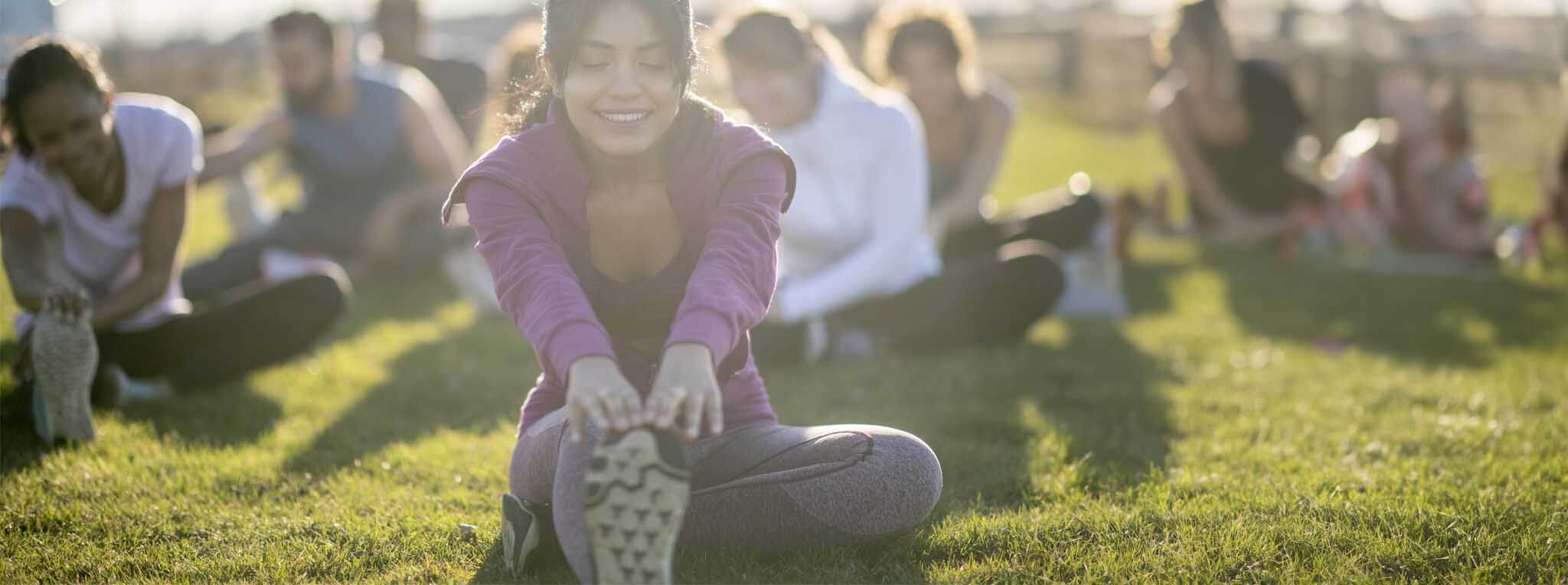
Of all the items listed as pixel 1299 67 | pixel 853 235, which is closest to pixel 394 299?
pixel 853 235

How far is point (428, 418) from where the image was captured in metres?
4.62

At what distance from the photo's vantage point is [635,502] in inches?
92.0

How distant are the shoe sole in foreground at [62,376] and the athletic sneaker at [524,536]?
73.3 inches

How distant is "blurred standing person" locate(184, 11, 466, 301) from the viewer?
6500mm

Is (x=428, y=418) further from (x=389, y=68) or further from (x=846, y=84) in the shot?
(x=389, y=68)

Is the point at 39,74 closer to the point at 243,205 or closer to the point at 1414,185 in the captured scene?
the point at 243,205

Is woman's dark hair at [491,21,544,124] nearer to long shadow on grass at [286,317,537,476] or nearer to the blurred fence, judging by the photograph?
long shadow on grass at [286,317,537,476]

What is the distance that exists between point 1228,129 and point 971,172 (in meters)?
2.24

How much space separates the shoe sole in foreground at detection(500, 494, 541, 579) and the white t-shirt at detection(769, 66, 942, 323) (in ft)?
7.65

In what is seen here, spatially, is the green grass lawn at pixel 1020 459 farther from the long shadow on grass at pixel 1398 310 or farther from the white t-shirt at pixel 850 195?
the white t-shirt at pixel 850 195

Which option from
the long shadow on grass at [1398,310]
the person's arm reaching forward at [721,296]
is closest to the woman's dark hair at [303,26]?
the person's arm reaching forward at [721,296]

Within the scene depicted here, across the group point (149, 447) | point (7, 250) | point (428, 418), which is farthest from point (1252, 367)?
point (7, 250)

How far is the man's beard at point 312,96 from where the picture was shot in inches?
265

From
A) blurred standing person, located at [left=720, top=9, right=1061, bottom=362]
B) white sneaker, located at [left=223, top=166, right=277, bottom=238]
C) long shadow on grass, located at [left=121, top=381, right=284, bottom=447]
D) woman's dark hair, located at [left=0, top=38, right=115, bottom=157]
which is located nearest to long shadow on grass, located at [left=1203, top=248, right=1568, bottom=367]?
blurred standing person, located at [left=720, top=9, right=1061, bottom=362]
